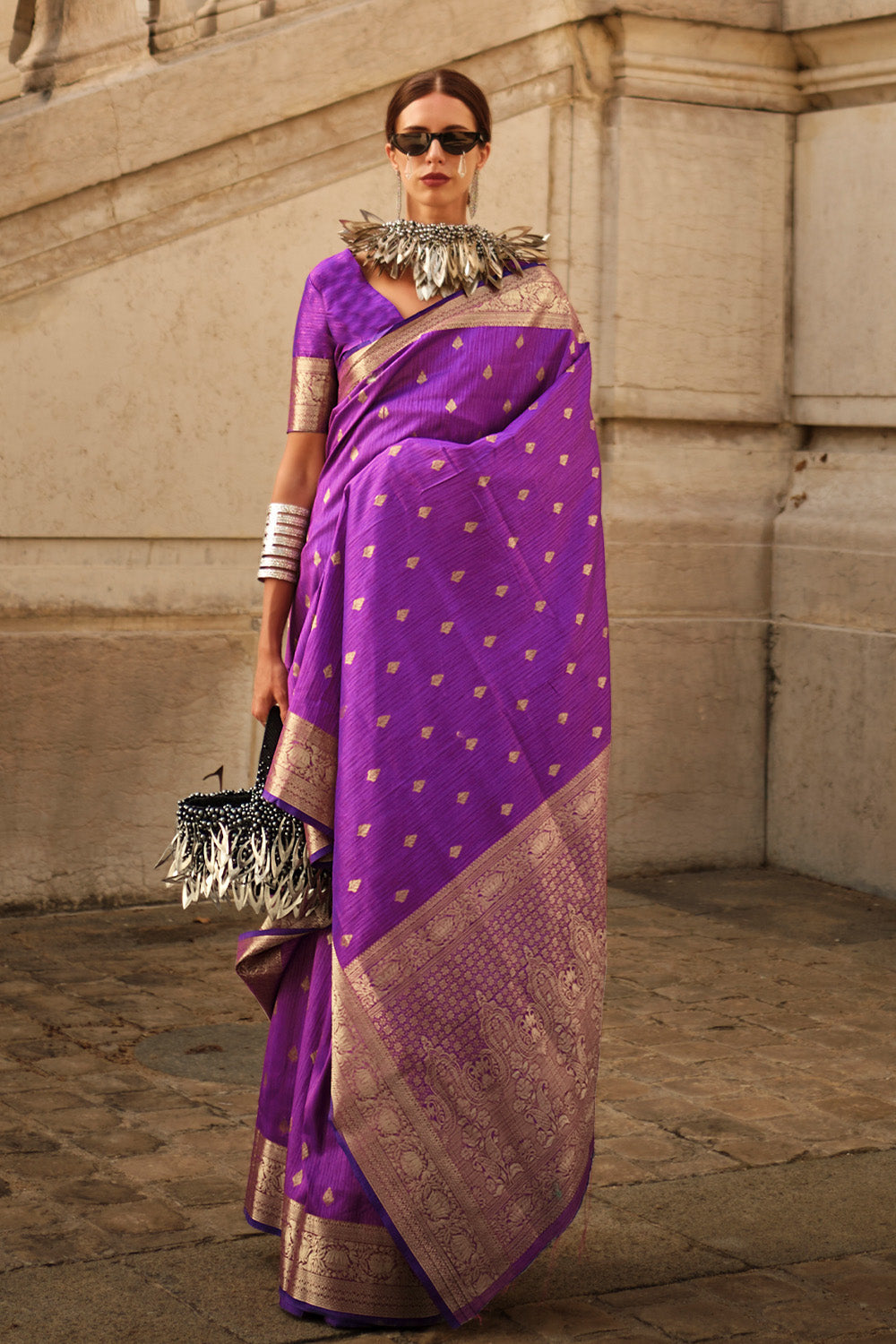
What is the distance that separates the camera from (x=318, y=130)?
21.2 feet

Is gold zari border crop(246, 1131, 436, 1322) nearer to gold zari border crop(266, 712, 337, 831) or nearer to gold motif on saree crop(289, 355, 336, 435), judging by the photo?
gold zari border crop(266, 712, 337, 831)

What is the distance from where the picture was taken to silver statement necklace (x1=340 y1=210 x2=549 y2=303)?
3.25 metres

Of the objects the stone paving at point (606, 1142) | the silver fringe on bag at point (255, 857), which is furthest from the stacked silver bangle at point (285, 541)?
the stone paving at point (606, 1142)

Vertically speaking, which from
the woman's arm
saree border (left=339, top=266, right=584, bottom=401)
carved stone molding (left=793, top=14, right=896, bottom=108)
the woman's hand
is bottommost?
the woman's hand

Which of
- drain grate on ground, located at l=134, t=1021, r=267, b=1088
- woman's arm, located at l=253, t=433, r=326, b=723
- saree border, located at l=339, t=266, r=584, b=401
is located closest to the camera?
saree border, located at l=339, t=266, r=584, b=401

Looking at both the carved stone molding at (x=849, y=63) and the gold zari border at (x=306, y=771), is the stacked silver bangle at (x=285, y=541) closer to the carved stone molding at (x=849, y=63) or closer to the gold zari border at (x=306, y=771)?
the gold zari border at (x=306, y=771)

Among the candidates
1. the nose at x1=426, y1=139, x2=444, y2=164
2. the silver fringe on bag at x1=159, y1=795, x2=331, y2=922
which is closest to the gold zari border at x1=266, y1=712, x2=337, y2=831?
the silver fringe on bag at x1=159, y1=795, x2=331, y2=922

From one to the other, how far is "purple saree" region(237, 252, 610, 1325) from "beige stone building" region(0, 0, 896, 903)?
306cm

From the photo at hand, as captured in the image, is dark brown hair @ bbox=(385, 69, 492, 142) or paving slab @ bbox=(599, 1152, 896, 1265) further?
paving slab @ bbox=(599, 1152, 896, 1265)

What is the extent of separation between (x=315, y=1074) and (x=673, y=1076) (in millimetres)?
1666

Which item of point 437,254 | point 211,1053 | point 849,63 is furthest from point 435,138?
point 849,63

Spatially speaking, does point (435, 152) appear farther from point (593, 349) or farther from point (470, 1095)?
point (593, 349)

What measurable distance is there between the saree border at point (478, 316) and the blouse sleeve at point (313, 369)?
0.11 ft

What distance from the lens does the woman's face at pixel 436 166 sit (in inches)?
130
